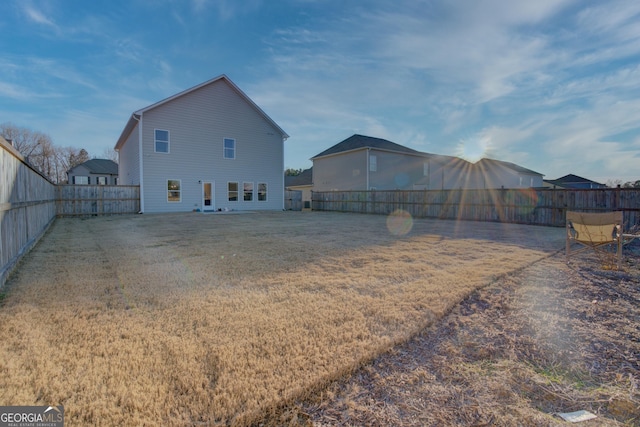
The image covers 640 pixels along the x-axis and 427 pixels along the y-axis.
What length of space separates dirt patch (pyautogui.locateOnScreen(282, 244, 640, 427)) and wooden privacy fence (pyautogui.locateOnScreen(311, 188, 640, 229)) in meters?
9.87

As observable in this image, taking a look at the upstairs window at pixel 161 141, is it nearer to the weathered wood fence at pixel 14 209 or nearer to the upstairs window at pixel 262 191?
the upstairs window at pixel 262 191

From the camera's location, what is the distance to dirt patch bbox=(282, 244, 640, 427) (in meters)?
1.62

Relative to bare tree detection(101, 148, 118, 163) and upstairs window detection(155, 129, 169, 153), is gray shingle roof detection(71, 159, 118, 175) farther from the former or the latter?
upstairs window detection(155, 129, 169, 153)

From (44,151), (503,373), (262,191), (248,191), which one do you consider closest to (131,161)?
(248,191)

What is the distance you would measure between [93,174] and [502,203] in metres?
45.3

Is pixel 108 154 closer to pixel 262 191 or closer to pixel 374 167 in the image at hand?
pixel 262 191

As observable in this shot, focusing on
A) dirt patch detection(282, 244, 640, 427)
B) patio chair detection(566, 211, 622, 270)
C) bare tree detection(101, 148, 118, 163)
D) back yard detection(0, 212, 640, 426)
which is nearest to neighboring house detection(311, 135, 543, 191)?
patio chair detection(566, 211, 622, 270)

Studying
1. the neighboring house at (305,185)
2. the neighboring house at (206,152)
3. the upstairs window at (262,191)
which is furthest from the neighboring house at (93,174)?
the upstairs window at (262,191)

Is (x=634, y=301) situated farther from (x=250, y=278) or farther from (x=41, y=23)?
(x=41, y=23)

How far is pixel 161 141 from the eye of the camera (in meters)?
16.5

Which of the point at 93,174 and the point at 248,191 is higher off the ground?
the point at 93,174

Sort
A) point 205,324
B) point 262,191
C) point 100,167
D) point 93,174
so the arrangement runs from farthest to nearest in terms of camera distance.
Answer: point 100,167, point 93,174, point 262,191, point 205,324

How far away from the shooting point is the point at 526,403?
1.73 metres

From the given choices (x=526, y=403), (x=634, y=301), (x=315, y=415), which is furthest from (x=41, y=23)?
(x=634, y=301)
